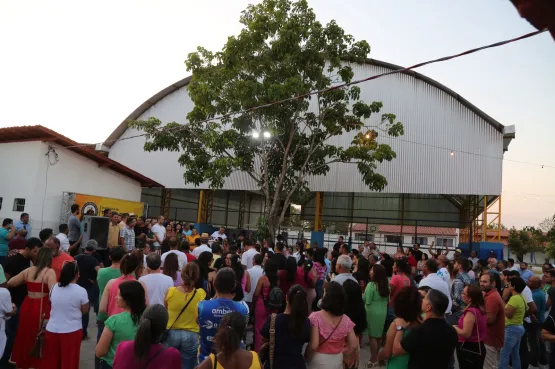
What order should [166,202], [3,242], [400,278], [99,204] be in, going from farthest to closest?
[166,202] < [99,204] < [3,242] < [400,278]

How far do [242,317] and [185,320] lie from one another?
1139mm

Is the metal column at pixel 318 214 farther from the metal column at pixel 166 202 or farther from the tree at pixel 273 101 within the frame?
the metal column at pixel 166 202

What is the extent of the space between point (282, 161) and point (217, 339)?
13.7m

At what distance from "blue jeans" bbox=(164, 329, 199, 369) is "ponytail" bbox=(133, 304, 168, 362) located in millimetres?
1167

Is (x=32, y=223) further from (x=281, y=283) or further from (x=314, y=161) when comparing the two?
(x=281, y=283)

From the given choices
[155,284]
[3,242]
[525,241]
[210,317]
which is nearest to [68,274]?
[155,284]

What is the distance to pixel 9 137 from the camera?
1500cm

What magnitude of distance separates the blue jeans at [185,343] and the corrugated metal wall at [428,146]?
1572 centimetres

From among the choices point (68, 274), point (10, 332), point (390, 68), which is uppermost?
point (390, 68)

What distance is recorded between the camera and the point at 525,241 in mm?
43938

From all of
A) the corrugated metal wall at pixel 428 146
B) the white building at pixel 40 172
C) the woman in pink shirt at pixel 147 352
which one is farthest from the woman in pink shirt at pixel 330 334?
the corrugated metal wall at pixel 428 146

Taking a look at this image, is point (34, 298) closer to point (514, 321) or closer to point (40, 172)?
point (514, 321)

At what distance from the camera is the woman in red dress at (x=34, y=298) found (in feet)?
14.5

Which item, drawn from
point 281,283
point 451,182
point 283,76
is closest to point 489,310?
point 281,283
